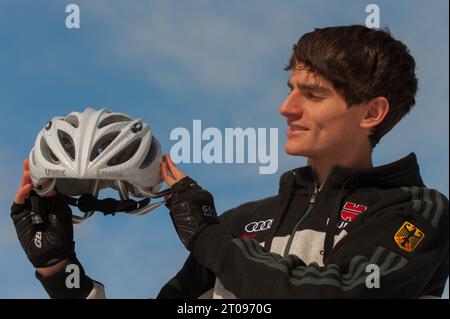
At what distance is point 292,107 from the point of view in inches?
223

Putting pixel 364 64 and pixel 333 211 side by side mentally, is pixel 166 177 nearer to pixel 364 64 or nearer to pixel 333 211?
pixel 333 211

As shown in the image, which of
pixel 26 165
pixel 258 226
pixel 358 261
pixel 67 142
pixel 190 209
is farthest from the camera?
pixel 258 226

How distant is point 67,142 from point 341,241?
2837 millimetres

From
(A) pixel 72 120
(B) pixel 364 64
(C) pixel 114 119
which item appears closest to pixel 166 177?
(C) pixel 114 119

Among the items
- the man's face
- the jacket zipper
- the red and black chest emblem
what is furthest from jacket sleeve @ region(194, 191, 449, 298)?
the man's face

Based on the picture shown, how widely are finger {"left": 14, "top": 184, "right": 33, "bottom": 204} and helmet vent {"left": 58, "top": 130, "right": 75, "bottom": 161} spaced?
1.82ft

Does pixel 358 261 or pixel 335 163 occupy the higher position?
pixel 335 163

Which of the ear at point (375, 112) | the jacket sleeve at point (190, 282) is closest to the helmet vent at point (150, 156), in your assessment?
the jacket sleeve at point (190, 282)

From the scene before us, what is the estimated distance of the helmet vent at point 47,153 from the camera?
5.79 m

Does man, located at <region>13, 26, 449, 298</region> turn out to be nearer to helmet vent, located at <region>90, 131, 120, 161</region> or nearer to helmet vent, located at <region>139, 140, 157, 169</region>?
helmet vent, located at <region>139, 140, 157, 169</region>

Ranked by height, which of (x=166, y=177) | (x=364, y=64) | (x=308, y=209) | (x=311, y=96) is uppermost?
(x=364, y=64)
